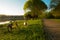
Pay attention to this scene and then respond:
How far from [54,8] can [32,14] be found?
30.7 feet

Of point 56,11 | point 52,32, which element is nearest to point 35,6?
point 56,11

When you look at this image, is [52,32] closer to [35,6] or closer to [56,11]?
[35,6]

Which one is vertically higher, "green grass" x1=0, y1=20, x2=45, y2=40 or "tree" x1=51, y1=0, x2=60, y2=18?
"tree" x1=51, y1=0, x2=60, y2=18

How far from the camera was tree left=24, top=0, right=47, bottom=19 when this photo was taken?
2097 inches

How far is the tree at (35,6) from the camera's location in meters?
53.3

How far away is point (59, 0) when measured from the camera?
198ft

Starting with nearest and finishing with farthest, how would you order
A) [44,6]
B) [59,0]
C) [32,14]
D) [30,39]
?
[30,39], [32,14], [44,6], [59,0]

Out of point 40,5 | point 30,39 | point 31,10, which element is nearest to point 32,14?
point 31,10

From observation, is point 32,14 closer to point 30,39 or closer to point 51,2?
point 51,2

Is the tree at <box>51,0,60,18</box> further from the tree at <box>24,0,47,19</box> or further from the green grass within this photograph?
the green grass

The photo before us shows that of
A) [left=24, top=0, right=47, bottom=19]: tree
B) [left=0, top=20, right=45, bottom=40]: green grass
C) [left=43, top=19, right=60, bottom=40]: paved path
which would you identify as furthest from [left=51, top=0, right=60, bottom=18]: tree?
[left=0, top=20, right=45, bottom=40]: green grass

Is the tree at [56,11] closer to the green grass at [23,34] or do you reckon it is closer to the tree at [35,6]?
the tree at [35,6]

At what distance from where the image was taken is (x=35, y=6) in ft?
179

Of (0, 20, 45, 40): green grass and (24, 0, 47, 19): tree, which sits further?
(24, 0, 47, 19): tree
